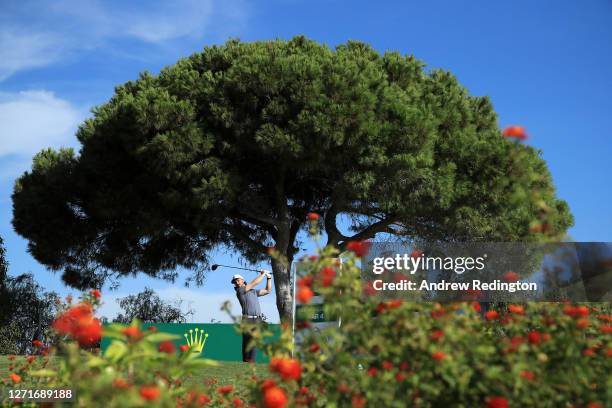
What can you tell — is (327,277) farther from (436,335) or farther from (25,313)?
(25,313)

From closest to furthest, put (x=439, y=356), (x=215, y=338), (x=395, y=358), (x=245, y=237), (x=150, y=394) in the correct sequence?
1. (x=150, y=394)
2. (x=439, y=356)
3. (x=395, y=358)
4. (x=245, y=237)
5. (x=215, y=338)

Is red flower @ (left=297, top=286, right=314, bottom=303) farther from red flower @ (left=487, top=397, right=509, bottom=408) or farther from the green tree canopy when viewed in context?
the green tree canopy

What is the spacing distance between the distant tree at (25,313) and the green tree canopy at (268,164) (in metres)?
6.10

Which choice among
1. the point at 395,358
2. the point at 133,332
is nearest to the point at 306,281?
the point at 395,358

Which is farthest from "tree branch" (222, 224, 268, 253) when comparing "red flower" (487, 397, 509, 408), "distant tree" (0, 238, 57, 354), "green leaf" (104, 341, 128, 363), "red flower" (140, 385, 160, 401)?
"red flower" (140, 385, 160, 401)

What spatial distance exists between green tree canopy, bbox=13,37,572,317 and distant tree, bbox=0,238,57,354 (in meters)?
6.10

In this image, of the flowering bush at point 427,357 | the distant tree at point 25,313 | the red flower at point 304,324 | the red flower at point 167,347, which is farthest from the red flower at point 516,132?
the distant tree at point 25,313

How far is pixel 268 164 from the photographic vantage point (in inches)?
607

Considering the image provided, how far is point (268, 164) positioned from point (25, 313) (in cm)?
1411

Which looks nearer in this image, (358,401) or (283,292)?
(358,401)

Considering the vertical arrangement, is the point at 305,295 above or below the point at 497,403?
above

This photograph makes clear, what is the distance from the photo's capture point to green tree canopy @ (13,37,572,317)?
13.8 meters

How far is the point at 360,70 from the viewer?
1439cm

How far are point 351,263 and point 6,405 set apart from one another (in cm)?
291
